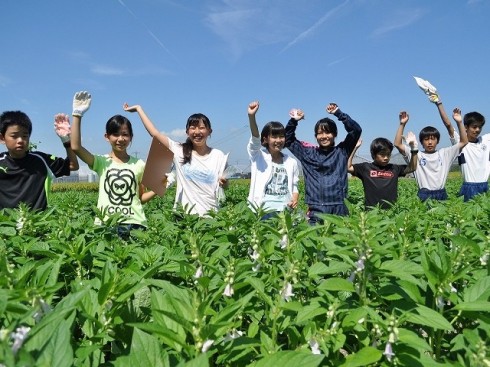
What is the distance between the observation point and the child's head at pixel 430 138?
6.44m

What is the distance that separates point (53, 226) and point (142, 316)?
4.84ft

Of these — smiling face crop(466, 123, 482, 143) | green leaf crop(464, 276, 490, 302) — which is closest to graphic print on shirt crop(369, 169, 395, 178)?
smiling face crop(466, 123, 482, 143)

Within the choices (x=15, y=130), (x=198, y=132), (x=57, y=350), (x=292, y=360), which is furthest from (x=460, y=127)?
(x=57, y=350)

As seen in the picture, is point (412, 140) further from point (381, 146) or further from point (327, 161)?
point (327, 161)

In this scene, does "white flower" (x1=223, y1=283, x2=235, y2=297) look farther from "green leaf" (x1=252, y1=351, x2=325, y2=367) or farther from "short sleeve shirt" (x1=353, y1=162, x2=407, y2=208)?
"short sleeve shirt" (x1=353, y1=162, x2=407, y2=208)

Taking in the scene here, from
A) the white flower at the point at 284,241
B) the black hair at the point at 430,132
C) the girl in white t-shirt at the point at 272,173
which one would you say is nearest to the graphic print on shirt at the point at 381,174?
the black hair at the point at 430,132

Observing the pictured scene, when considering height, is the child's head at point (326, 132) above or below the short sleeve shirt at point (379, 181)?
above

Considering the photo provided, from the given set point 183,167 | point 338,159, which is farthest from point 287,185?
point 183,167

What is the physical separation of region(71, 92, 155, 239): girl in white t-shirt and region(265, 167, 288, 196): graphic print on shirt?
147cm

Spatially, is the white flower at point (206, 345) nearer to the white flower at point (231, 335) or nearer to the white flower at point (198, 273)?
the white flower at point (231, 335)

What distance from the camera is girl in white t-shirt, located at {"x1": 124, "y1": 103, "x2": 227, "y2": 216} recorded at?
4473 mm

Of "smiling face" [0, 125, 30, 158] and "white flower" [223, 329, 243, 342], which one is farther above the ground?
"smiling face" [0, 125, 30, 158]

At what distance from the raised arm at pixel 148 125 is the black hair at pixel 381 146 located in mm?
2920

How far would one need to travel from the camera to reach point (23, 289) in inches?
55.6
